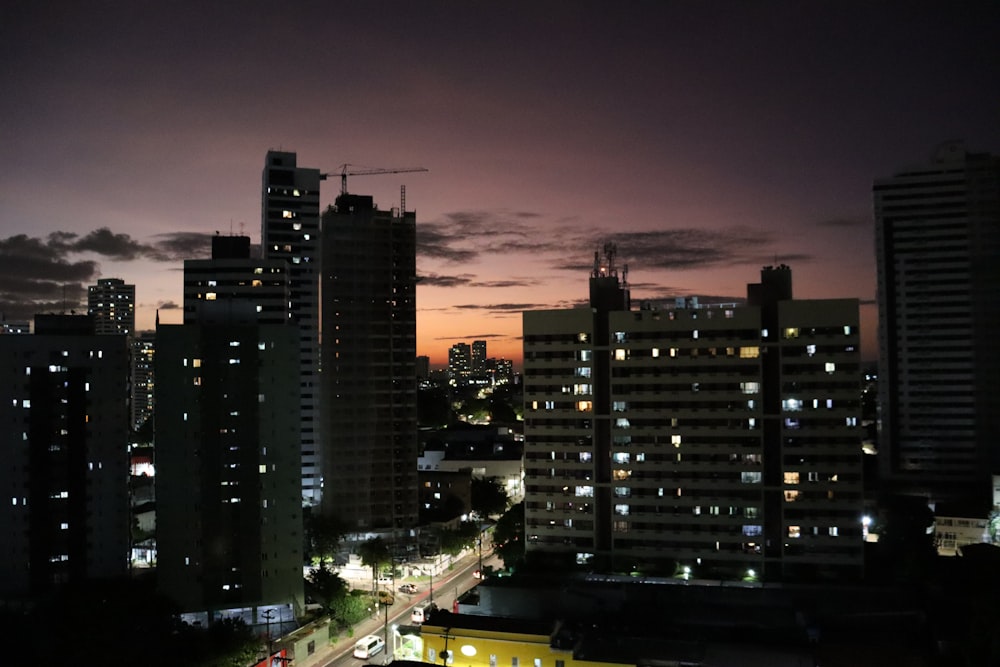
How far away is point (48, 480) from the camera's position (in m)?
40.0

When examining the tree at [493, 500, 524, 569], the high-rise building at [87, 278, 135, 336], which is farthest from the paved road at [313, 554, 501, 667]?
the high-rise building at [87, 278, 135, 336]

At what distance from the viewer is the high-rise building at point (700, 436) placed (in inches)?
1526

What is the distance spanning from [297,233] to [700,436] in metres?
40.9

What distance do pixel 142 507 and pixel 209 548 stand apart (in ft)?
75.4

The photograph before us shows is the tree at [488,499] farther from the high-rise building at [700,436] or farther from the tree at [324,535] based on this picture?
the high-rise building at [700,436]

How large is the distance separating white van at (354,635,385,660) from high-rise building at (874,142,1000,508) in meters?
50.1

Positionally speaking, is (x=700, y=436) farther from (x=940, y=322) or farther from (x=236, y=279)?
(x=940, y=322)

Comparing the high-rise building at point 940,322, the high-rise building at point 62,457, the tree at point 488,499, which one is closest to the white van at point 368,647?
the high-rise building at point 62,457

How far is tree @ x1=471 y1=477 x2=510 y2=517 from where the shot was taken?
201 ft

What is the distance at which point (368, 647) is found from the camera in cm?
3262

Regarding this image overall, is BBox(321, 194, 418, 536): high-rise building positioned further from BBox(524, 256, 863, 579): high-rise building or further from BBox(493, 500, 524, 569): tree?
BBox(524, 256, 863, 579): high-rise building

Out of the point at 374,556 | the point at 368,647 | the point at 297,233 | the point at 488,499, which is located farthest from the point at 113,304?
the point at 368,647

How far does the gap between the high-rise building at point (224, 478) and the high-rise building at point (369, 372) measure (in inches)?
501

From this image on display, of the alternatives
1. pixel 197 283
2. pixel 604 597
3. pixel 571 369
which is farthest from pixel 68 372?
pixel 604 597
